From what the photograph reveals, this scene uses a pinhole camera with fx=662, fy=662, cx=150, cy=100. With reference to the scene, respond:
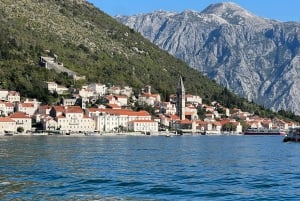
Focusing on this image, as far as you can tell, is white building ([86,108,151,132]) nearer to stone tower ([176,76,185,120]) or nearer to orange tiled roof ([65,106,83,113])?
orange tiled roof ([65,106,83,113])

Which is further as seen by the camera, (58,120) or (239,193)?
(58,120)

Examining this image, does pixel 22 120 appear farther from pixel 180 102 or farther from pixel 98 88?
pixel 180 102

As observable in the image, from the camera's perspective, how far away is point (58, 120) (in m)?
143

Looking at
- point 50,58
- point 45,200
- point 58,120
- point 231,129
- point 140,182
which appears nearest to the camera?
point 45,200

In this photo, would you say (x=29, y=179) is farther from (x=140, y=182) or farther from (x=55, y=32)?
(x=55, y=32)

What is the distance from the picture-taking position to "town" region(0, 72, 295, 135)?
14262 cm

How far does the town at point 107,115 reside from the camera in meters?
143

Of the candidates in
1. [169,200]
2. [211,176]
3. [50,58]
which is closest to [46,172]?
[211,176]

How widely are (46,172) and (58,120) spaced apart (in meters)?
104

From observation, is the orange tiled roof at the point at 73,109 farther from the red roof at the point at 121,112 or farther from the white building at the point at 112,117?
the red roof at the point at 121,112

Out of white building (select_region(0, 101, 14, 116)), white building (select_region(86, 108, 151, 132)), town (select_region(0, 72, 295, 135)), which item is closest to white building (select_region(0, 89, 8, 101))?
Result: town (select_region(0, 72, 295, 135))

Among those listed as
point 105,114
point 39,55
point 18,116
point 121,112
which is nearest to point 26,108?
point 18,116

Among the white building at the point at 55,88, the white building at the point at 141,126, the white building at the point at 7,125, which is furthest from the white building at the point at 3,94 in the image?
the white building at the point at 141,126

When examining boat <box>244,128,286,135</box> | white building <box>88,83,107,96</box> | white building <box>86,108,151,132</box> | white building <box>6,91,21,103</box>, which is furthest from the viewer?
boat <box>244,128,286,135</box>
